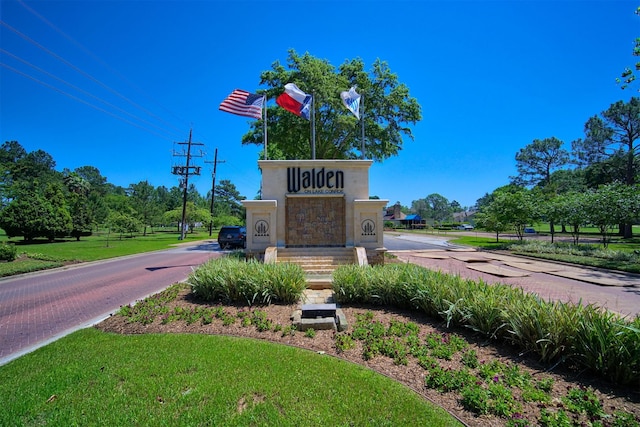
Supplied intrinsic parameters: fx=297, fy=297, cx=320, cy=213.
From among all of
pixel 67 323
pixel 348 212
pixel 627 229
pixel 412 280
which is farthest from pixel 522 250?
pixel 627 229

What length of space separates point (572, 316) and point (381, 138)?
2021 cm

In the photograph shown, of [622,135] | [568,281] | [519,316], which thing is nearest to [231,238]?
[568,281]

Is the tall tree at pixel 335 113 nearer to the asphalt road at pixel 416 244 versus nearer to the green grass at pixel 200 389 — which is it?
the asphalt road at pixel 416 244

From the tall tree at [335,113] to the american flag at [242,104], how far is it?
24.1 ft

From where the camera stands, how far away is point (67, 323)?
6.25 metres

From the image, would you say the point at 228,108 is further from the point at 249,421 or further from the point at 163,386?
the point at 249,421

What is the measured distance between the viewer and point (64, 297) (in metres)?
8.38

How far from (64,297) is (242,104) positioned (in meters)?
8.93

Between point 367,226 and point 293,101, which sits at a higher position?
point 293,101

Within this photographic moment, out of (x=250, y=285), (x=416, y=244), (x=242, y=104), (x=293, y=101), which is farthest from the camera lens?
(x=416, y=244)

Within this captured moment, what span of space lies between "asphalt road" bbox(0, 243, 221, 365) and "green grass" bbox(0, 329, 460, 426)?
4.29ft

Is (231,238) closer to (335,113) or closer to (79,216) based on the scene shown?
(335,113)

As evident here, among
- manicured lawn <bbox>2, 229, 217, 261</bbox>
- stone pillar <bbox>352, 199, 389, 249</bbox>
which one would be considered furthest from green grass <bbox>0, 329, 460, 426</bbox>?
manicured lawn <bbox>2, 229, 217, 261</bbox>

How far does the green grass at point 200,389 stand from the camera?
299 cm
